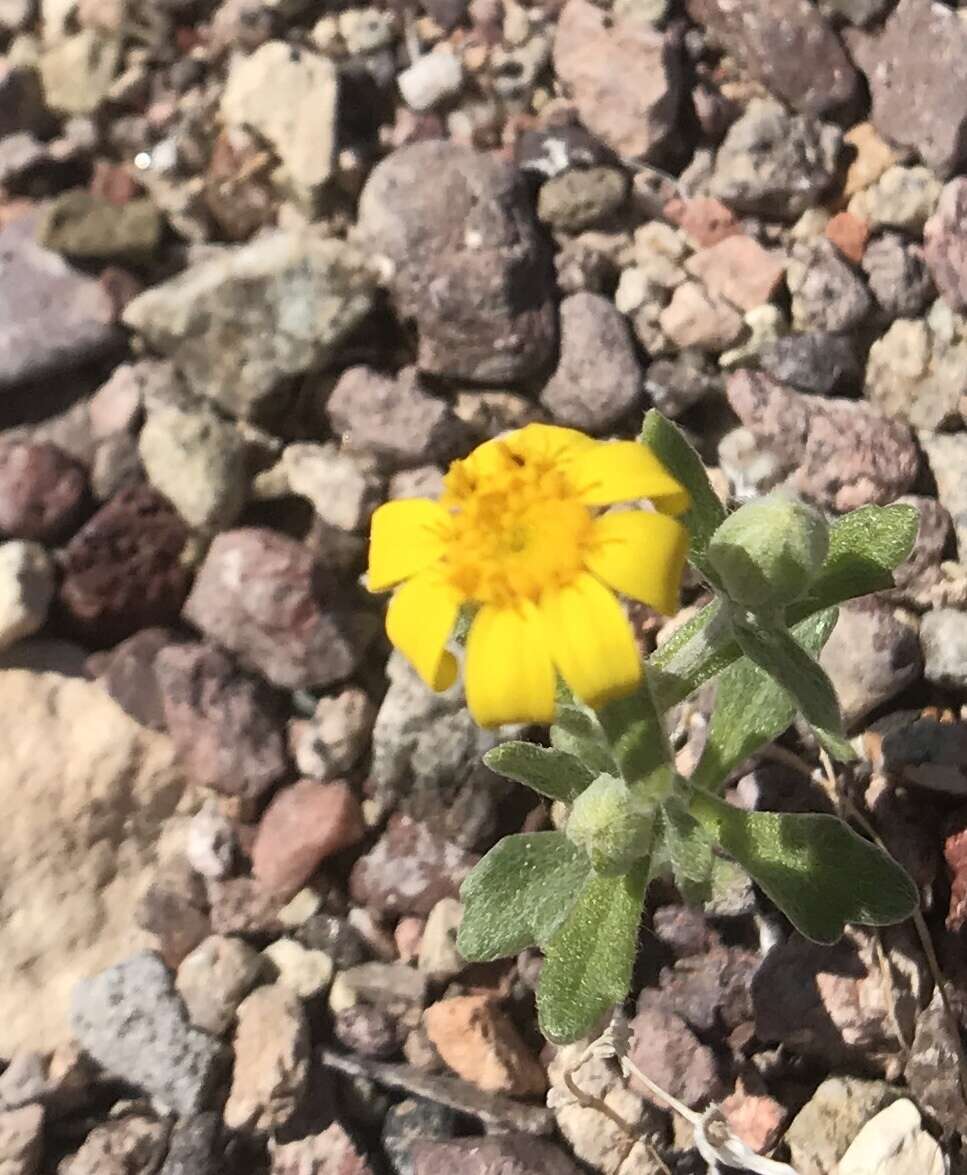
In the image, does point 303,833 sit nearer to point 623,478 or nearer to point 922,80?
point 623,478

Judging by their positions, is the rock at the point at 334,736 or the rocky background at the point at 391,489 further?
the rock at the point at 334,736

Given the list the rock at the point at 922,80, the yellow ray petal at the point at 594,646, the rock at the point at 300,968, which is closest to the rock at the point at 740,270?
the rock at the point at 922,80

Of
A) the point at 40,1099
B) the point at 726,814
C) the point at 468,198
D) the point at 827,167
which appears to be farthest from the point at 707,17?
the point at 40,1099

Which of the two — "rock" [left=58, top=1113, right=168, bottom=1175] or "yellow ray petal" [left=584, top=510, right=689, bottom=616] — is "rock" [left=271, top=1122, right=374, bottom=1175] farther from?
"yellow ray petal" [left=584, top=510, right=689, bottom=616]

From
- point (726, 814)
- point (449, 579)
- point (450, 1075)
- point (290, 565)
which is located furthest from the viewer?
point (290, 565)

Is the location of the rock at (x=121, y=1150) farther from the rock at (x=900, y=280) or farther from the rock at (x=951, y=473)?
the rock at (x=900, y=280)

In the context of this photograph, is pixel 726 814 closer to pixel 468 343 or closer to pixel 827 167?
pixel 468 343

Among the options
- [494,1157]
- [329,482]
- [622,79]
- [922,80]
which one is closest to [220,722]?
[329,482]
